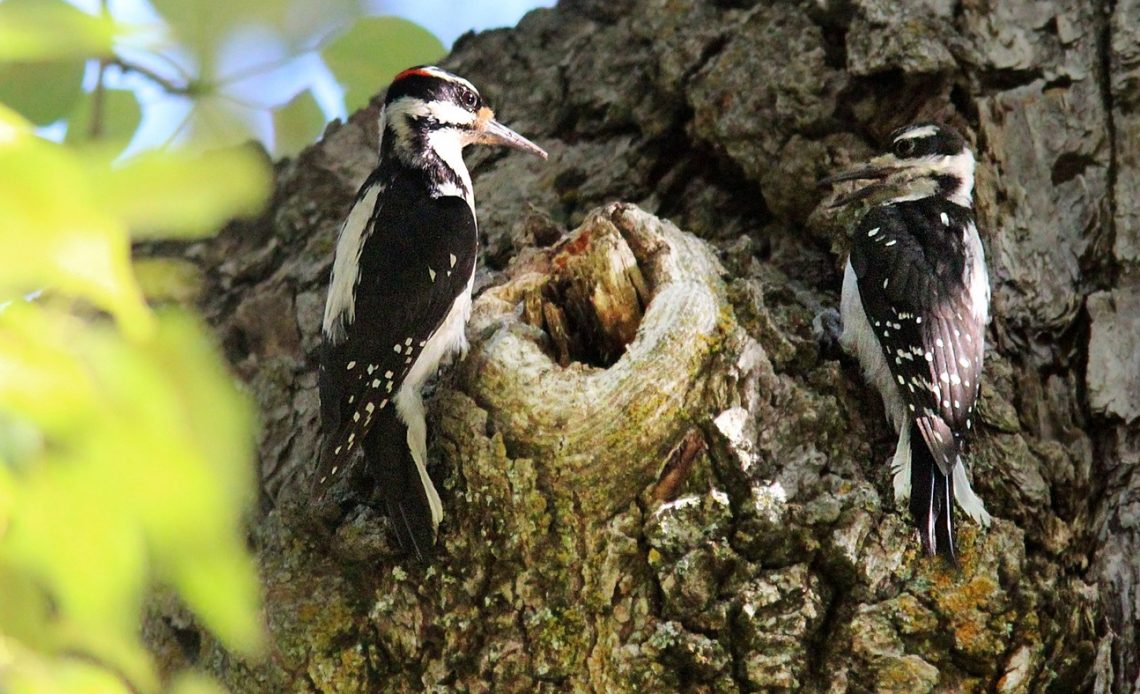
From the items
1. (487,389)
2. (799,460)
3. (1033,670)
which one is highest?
(487,389)

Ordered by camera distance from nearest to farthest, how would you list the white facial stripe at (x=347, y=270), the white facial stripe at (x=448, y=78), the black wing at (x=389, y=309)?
1. the black wing at (x=389, y=309)
2. the white facial stripe at (x=347, y=270)
3. the white facial stripe at (x=448, y=78)

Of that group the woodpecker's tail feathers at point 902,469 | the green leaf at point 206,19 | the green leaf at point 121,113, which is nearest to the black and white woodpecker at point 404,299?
the green leaf at point 121,113

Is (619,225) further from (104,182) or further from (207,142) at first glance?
(104,182)

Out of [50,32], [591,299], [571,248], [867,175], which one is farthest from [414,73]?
[50,32]

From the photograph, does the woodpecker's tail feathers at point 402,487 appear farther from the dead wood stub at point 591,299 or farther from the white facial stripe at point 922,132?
Result: the white facial stripe at point 922,132

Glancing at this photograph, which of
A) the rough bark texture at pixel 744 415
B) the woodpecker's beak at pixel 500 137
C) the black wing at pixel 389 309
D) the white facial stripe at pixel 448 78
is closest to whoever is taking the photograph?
the rough bark texture at pixel 744 415

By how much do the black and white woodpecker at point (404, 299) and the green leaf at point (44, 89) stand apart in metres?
0.85

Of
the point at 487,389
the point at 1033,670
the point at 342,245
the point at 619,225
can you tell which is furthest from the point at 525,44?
the point at 1033,670

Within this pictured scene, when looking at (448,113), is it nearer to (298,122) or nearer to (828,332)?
(298,122)

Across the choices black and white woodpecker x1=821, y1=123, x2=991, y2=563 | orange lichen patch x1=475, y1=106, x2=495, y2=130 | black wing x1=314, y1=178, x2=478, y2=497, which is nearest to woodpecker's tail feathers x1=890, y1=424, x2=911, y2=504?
black and white woodpecker x1=821, y1=123, x2=991, y2=563

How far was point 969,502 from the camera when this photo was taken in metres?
2.38

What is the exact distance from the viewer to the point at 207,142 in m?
2.54

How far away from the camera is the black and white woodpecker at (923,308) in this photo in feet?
7.79

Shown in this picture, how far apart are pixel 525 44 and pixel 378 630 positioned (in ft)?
7.01
